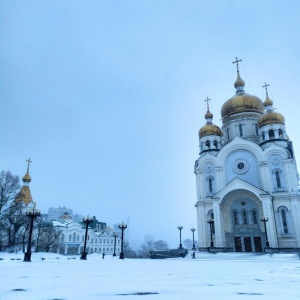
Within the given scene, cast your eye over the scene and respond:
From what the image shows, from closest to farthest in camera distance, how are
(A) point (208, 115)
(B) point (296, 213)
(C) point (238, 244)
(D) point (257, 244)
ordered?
(B) point (296, 213) < (D) point (257, 244) < (C) point (238, 244) < (A) point (208, 115)

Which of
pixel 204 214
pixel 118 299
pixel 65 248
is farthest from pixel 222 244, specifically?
pixel 65 248

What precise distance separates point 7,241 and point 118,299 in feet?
114

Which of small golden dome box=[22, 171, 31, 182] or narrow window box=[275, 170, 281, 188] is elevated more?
small golden dome box=[22, 171, 31, 182]

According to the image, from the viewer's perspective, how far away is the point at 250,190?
98.2ft

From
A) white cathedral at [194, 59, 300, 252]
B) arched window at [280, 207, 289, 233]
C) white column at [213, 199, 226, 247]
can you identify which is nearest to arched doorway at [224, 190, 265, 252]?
white cathedral at [194, 59, 300, 252]

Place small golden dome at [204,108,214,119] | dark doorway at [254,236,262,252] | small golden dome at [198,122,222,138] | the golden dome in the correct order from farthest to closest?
small golden dome at [204,108,214,119]
the golden dome
small golden dome at [198,122,222,138]
dark doorway at [254,236,262,252]

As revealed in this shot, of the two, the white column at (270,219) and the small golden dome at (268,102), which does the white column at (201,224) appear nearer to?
the white column at (270,219)

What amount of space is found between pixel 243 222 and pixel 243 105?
15359 millimetres

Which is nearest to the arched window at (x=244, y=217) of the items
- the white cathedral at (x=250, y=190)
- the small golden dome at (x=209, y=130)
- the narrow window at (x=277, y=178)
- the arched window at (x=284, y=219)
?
the white cathedral at (x=250, y=190)

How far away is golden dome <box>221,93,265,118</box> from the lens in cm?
3769

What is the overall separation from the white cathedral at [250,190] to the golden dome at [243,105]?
1.35m

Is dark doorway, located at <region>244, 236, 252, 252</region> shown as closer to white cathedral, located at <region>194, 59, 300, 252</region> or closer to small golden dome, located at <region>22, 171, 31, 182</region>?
white cathedral, located at <region>194, 59, 300, 252</region>

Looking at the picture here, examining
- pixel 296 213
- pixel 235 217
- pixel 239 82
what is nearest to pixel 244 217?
pixel 235 217

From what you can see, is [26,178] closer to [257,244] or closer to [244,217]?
[244,217]
